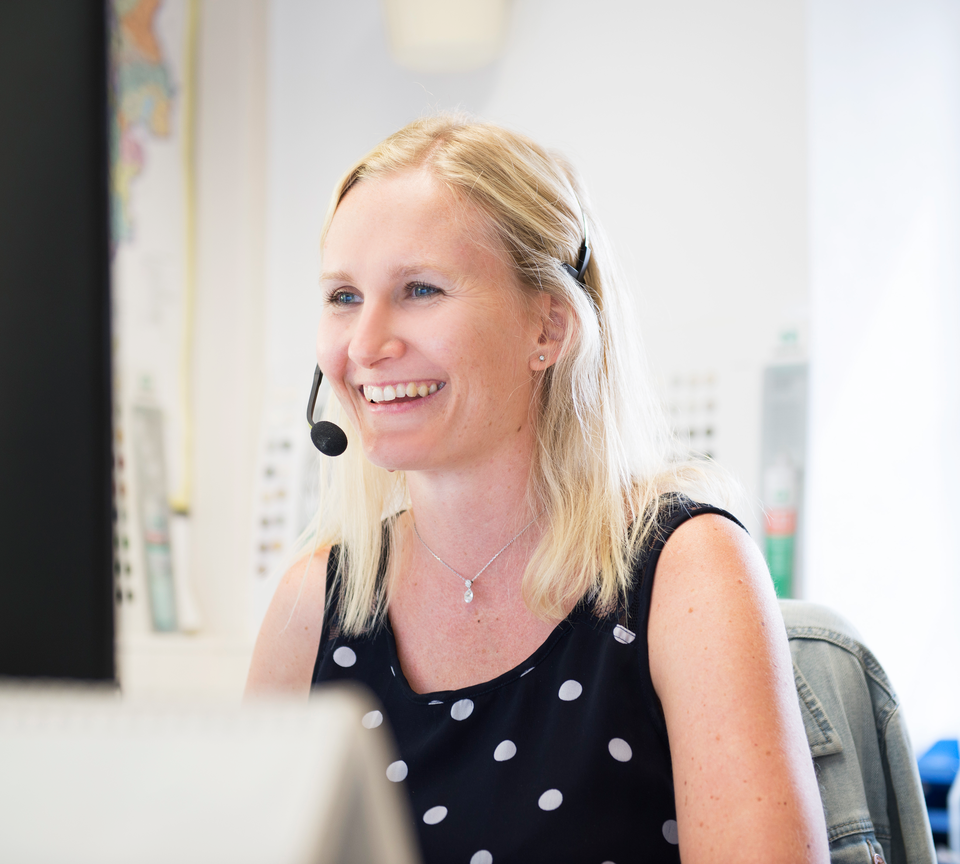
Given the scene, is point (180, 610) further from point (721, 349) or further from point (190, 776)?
point (190, 776)

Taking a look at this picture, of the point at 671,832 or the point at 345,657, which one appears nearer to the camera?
the point at 671,832

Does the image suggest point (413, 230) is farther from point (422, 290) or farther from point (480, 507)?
point (480, 507)

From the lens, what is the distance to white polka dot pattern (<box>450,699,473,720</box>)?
3.55ft

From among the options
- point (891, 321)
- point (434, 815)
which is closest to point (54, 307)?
point (434, 815)

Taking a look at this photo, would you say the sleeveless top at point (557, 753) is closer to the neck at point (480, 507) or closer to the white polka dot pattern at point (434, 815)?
the white polka dot pattern at point (434, 815)

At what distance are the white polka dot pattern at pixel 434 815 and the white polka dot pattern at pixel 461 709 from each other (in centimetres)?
10

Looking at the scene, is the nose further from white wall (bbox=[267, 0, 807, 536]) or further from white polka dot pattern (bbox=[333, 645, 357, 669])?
white wall (bbox=[267, 0, 807, 536])

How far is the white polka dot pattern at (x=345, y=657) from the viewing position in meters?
1.22

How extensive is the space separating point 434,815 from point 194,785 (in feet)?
2.93

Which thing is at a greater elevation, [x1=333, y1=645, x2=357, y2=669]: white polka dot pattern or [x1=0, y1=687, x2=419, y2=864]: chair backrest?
[x1=0, y1=687, x2=419, y2=864]: chair backrest

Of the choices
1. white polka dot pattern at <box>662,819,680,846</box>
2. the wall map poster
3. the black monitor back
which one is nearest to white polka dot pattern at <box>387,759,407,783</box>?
white polka dot pattern at <box>662,819,680,846</box>

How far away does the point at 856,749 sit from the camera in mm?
1006

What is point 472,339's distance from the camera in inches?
44.5

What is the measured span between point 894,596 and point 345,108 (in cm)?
222
